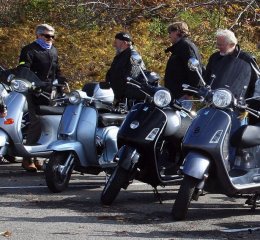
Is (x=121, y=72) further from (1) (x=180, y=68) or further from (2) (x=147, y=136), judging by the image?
(2) (x=147, y=136)

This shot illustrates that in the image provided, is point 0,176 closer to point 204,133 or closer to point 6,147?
point 6,147

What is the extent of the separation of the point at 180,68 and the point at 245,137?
2234 mm

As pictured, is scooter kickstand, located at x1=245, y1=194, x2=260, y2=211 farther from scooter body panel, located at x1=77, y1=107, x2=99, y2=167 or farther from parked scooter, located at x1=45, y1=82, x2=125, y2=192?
scooter body panel, located at x1=77, y1=107, x2=99, y2=167

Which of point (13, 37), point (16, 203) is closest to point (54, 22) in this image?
point (13, 37)

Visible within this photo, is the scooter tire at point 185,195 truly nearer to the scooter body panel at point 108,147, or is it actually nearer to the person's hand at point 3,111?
the scooter body panel at point 108,147

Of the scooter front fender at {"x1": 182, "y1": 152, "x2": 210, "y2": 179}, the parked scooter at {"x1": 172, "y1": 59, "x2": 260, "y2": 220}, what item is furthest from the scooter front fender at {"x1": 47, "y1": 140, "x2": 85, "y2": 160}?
the scooter front fender at {"x1": 182, "y1": 152, "x2": 210, "y2": 179}

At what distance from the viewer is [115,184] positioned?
855 centimetres

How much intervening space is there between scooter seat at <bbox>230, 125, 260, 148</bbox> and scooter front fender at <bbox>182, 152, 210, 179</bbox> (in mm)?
419

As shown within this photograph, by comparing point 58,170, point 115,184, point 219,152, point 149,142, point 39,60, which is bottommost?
point 58,170

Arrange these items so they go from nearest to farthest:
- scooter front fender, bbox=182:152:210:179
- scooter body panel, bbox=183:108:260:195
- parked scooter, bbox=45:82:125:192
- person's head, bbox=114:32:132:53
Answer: scooter front fender, bbox=182:152:210:179 → scooter body panel, bbox=183:108:260:195 → parked scooter, bbox=45:82:125:192 → person's head, bbox=114:32:132:53

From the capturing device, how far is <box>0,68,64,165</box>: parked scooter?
34.6ft

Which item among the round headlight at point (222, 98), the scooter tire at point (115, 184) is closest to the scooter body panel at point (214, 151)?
the round headlight at point (222, 98)

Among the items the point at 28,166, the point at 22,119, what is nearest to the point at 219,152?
the point at 22,119

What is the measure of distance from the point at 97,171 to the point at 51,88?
4.65 feet
